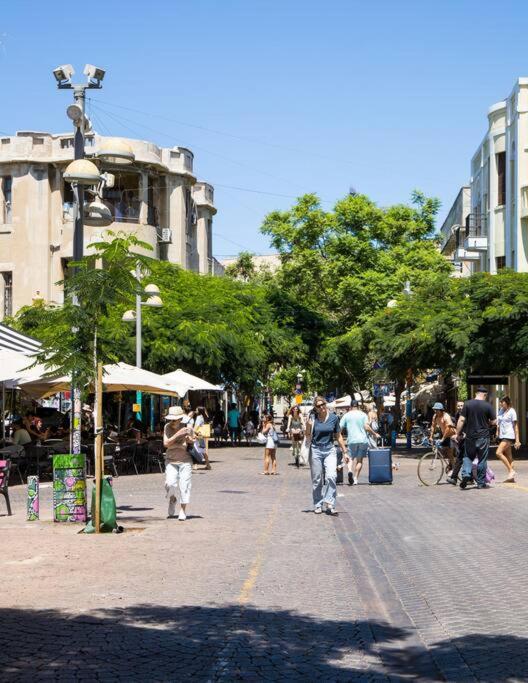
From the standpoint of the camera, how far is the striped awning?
90.2 feet

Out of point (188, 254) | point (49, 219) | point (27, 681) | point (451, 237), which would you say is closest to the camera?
point (27, 681)

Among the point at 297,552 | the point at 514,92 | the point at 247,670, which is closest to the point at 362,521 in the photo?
the point at 297,552

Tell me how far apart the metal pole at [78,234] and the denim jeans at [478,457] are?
8376 millimetres

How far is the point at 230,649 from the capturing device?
300 inches

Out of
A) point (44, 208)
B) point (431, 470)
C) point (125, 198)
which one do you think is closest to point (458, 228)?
point (125, 198)

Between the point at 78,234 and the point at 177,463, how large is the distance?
12.7ft

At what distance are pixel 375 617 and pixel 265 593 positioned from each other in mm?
1363

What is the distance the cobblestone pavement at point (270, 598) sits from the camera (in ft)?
23.5

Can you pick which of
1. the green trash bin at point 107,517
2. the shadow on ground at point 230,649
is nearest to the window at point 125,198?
the green trash bin at point 107,517

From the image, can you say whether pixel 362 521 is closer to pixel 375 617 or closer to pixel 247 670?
pixel 375 617

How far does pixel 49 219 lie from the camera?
2112 inches

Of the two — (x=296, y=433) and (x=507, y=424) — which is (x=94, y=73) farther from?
(x=296, y=433)

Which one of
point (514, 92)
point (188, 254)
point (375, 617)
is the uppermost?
point (514, 92)

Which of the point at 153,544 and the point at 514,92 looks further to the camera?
the point at 514,92
